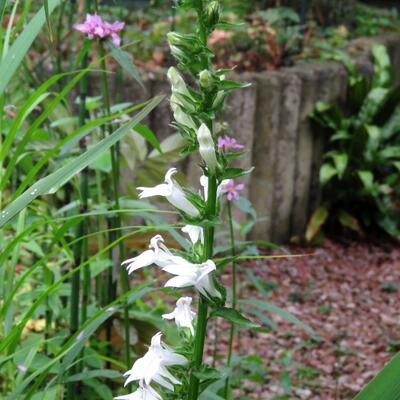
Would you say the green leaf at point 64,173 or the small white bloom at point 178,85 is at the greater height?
the small white bloom at point 178,85

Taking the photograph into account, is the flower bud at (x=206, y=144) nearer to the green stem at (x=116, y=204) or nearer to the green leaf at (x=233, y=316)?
the green leaf at (x=233, y=316)

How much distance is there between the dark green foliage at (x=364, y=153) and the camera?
528cm

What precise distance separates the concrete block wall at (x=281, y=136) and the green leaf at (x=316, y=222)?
9 centimetres

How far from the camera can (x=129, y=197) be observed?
219 centimetres

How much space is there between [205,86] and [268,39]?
175 inches

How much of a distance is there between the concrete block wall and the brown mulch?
0.27 metres

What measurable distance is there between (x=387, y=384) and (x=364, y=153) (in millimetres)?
4630

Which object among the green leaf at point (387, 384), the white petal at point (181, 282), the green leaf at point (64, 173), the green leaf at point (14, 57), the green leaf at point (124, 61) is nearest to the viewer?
the green leaf at point (387, 384)

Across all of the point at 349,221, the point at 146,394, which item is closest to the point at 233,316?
the point at 146,394

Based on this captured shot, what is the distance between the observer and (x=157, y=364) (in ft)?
3.45

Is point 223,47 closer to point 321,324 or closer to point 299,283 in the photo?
point 299,283

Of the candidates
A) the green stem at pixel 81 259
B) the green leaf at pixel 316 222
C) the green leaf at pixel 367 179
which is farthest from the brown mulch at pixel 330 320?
the green stem at pixel 81 259

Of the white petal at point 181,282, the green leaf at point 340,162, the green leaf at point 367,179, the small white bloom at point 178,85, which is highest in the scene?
the small white bloom at point 178,85

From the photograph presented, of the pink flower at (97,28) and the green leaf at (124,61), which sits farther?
the pink flower at (97,28)
